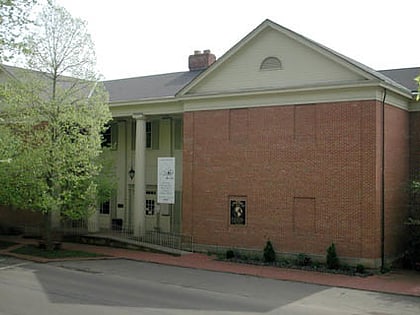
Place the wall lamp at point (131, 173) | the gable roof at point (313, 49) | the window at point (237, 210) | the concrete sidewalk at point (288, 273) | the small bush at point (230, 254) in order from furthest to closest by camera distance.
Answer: the wall lamp at point (131, 173), the window at point (237, 210), the small bush at point (230, 254), the gable roof at point (313, 49), the concrete sidewalk at point (288, 273)

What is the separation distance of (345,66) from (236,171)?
6.56 meters

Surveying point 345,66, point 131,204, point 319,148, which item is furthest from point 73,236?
point 345,66

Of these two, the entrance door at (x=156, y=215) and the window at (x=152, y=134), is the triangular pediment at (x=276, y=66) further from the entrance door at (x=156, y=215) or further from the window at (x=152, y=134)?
the entrance door at (x=156, y=215)

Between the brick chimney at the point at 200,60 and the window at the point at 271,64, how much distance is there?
9966 millimetres

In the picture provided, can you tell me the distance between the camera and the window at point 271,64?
2483cm

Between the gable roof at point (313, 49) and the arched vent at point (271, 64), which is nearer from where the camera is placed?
the gable roof at point (313, 49)

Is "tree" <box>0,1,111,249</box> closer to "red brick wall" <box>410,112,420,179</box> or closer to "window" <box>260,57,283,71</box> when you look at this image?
"window" <box>260,57,283,71</box>

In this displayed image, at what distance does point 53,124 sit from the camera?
24.4 metres

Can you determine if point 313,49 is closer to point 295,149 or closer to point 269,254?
point 295,149

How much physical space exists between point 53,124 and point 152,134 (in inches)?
361

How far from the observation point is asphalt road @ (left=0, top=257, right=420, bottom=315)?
48.4 feet

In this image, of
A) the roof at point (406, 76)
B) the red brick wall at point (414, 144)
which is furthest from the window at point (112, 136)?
the red brick wall at point (414, 144)

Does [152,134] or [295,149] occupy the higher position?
[152,134]

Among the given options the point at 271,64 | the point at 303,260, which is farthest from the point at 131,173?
the point at 303,260
